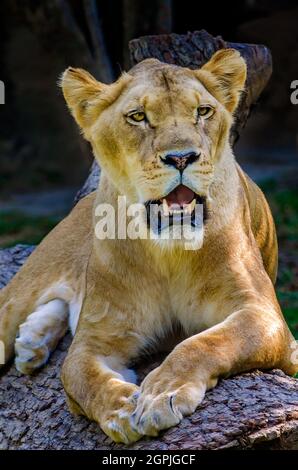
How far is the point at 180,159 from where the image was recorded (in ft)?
12.8

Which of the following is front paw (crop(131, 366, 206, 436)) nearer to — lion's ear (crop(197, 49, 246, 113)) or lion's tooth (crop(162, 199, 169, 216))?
lion's tooth (crop(162, 199, 169, 216))

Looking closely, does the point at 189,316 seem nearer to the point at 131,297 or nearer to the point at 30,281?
the point at 131,297

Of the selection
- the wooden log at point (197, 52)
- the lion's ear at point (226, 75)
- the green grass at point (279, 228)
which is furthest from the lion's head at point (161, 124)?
the green grass at point (279, 228)

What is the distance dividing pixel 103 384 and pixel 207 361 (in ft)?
1.38

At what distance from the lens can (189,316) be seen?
442 cm

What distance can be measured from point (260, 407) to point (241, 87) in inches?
62.2

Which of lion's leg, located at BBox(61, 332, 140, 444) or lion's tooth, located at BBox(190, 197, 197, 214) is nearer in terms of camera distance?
lion's leg, located at BBox(61, 332, 140, 444)

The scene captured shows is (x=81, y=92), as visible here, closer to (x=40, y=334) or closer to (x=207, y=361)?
(x=40, y=334)

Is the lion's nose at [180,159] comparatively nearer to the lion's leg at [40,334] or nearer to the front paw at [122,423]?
the front paw at [122,423]

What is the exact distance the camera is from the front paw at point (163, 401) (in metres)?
3.60

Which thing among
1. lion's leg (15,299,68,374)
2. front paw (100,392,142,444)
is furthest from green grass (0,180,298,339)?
front paw (100,392,142,444)

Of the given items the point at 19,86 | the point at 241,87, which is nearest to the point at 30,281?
the point at 241,87

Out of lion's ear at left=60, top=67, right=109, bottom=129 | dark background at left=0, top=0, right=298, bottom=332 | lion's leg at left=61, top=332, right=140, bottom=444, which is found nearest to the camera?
lion's leg at left=61, top=332, right=140, bottom=444

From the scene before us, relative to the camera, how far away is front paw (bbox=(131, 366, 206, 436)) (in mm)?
3596
